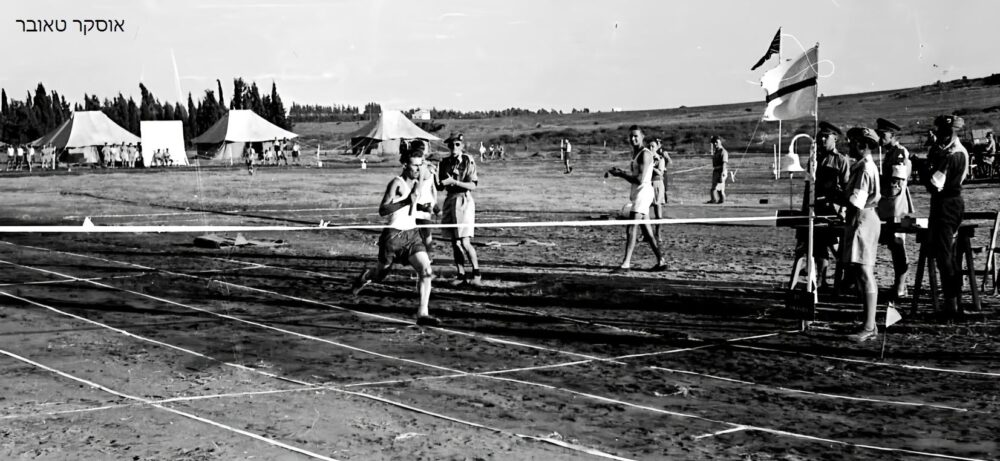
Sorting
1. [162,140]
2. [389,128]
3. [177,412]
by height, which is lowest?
[177,412]

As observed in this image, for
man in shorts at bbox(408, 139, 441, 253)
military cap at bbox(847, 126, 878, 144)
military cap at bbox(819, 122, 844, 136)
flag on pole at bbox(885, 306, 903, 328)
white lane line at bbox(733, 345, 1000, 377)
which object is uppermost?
military cap at bbox(819, 122, 844, 136)

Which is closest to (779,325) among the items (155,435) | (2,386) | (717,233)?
(155,435)

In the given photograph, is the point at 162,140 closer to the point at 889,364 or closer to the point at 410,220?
the point at 410,220

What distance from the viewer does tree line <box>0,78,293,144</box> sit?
8375cm

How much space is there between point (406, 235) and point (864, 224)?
4.17m

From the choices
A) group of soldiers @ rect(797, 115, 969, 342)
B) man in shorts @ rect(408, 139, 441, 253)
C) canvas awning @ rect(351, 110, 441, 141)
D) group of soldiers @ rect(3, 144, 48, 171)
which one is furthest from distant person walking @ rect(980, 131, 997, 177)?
group of soldiers @ rect(3, 144, 48, 171)

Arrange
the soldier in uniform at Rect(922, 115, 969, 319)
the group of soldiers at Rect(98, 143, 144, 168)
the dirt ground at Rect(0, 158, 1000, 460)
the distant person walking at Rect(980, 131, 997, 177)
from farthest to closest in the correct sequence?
the group of soldiers at Rect(98, 143, 144, 168), the distant person walking at Rect(980, 131, 997, 177), the soldier in uniform at Rect(922, 115, 969, 319), the dirt ground at Rect(0, 158, 1000, 460)

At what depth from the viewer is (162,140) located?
60.7 meters

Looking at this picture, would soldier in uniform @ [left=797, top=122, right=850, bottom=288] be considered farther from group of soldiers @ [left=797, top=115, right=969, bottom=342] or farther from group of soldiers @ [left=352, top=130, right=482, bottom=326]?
group of soldiers @ [left=352, top=130, right=482, bottom=326]

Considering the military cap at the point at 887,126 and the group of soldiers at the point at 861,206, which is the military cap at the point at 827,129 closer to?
the group of soldiers at the point at 861,206

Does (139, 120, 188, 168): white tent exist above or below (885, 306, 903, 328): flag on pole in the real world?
above

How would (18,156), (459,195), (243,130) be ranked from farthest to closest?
(18,156), (243,130), (459,195)

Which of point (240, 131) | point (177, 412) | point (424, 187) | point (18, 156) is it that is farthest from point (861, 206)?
point (18, 156)

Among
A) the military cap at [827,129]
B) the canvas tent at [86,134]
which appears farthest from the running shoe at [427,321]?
the canvas tent at [86,134]
